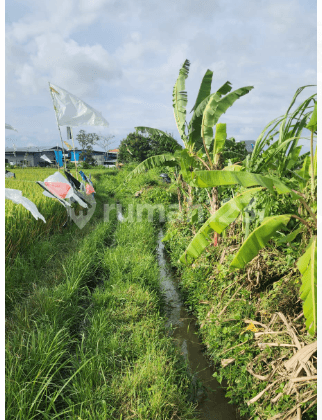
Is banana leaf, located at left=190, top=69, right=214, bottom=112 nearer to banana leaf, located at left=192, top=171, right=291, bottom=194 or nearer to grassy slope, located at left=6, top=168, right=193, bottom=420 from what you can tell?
grassy slope, located at left=6, top=168, right=193, bottom=420

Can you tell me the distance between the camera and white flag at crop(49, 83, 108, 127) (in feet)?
19.5

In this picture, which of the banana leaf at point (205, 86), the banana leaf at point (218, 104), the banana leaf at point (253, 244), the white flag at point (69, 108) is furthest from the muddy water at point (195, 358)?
the white flag at point (69, 108)

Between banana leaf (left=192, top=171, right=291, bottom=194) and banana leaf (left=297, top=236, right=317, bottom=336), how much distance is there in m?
0.48

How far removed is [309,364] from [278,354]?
0.29m

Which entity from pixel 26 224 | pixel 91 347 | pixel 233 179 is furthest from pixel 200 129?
pixel 91 347

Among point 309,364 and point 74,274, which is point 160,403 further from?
point 74,274

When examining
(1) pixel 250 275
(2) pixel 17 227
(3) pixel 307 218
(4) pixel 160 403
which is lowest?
(4) pixel 160 403

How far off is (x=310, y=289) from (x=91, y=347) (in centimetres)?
194

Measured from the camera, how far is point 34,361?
2.08 m

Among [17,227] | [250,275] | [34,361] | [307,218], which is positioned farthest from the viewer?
[17,227]

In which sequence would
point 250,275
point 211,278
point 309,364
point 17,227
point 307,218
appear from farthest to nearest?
point 17,227
point 211,278
point 250,275
point 307,218
point 309,364

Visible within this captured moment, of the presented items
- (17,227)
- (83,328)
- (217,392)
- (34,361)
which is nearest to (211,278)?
(217,392)

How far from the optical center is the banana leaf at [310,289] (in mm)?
1636

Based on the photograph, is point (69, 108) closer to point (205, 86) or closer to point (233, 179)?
point (205, 86)
